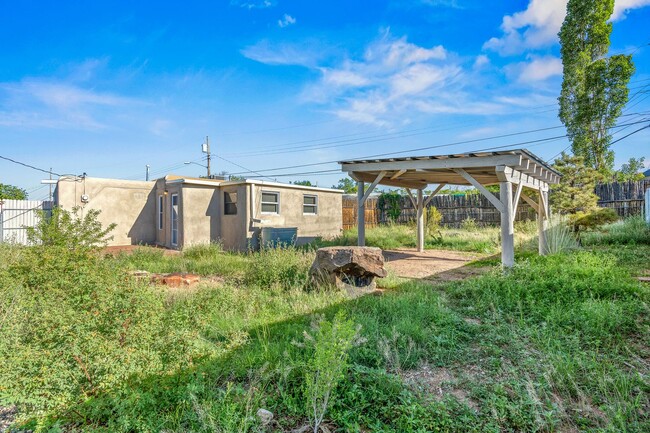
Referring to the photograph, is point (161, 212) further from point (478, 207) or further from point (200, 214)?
point (478, 207)

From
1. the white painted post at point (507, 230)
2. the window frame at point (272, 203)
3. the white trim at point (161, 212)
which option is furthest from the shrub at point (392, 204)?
the white painted post at point (507, 230)

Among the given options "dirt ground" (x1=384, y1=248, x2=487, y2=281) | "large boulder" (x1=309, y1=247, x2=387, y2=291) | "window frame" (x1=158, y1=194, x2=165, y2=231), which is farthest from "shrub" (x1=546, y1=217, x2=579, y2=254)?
"window frame" (x1=158, y1=194, x2=165, y2=231)

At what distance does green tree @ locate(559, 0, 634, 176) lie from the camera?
60.0 ft

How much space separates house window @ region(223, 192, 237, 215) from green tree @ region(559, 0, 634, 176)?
1937 centimetres

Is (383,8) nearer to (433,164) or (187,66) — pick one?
(433,164)

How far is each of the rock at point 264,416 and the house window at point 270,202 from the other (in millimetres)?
10778

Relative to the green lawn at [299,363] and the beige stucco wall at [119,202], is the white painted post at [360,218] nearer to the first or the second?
the green lawn at [299,363]

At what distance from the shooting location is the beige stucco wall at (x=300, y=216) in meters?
12.5

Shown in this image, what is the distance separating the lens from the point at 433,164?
25.2 feet

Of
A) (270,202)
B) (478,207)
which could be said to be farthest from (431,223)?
(270,202)

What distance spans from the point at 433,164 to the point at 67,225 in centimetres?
725

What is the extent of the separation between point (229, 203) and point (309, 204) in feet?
11.2

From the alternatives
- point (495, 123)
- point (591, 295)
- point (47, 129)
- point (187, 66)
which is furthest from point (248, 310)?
point (495, 123)

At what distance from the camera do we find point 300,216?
14.3m
